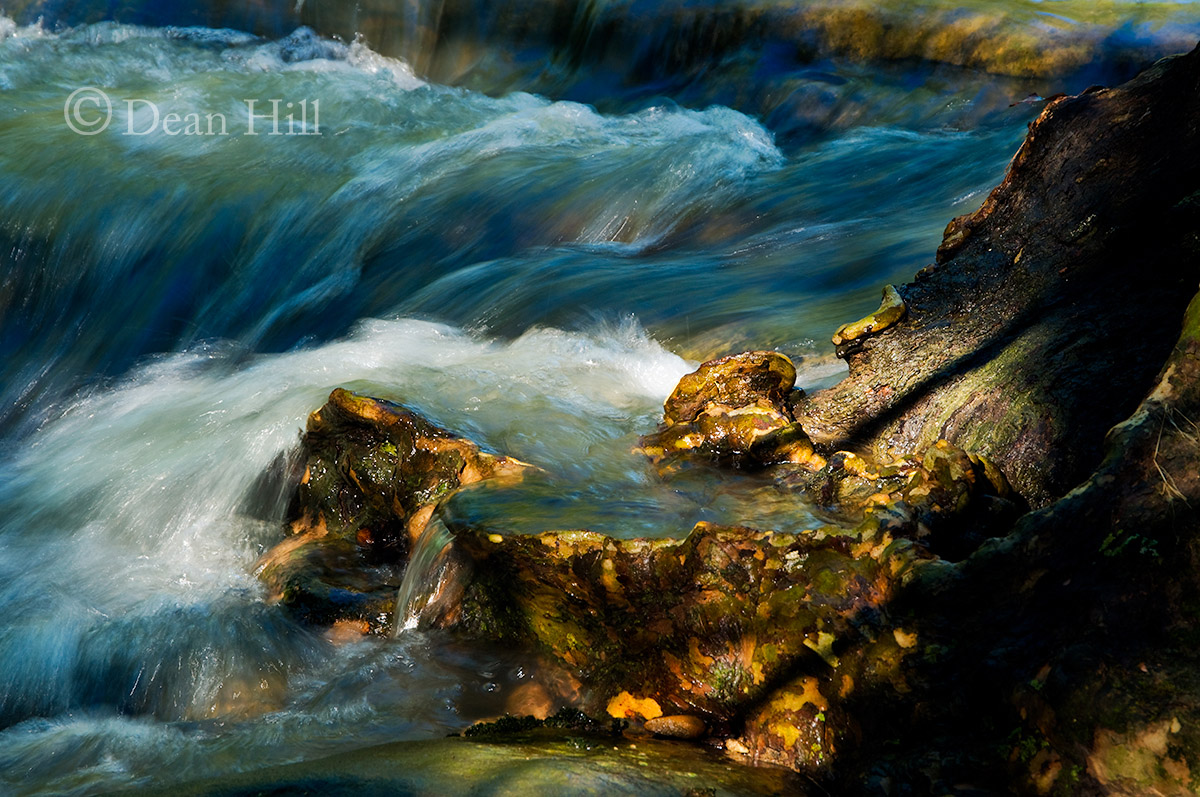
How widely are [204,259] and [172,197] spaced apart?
0.96 metres

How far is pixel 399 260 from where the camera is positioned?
8203 mm

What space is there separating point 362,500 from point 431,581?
2.96 feet

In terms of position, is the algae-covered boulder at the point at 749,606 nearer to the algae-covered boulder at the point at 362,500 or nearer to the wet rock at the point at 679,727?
the wet rock at the point at 679,727

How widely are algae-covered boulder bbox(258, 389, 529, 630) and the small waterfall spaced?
139 millimetres

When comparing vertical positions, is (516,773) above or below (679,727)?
above

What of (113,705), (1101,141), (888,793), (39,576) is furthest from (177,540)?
(1101,141)

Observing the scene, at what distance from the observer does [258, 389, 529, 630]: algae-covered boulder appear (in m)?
3.85

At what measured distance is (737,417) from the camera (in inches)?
150

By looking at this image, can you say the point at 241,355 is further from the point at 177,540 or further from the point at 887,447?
the point at 887,447
